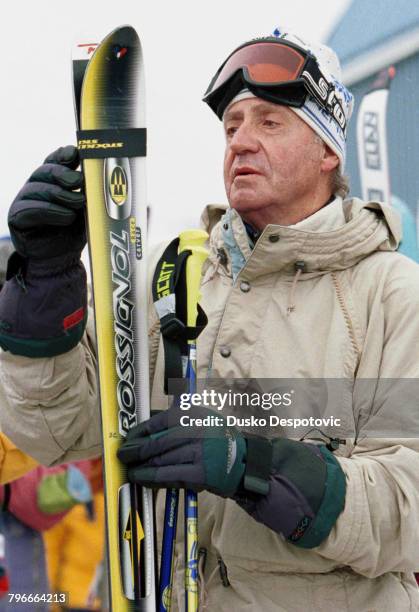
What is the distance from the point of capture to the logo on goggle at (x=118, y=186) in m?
2.24

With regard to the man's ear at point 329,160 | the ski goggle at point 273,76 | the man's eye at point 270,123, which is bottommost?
the man's ear at point 329,160

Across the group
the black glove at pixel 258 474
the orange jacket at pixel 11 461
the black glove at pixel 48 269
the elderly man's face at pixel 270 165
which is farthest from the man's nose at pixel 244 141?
the orange jacket at pixel 11 461

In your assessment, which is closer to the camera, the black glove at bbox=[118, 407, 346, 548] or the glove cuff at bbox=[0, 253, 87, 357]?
the black glove at bbox=[118, 407, 346, 548]

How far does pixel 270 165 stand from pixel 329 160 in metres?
0.24

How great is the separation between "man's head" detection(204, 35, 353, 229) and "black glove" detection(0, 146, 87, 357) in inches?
17.8

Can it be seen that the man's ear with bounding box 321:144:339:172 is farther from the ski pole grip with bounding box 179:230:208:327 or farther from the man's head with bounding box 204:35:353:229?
the ski pole grip with bounding box 179:230:208:327

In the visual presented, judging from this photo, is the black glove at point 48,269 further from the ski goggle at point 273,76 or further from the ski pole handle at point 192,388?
the ski goggle at point 273,76

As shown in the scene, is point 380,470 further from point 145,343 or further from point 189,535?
point 145,343

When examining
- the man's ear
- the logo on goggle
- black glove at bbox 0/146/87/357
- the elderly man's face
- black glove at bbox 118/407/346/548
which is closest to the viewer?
black glove at bbox 118/407/346/548

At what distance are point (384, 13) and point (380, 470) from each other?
9.15ft

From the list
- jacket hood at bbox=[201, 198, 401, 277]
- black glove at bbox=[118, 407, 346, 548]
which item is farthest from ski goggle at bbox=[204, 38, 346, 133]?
black glove at bbox=[118, 407, 346, 548]

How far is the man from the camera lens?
6.55 ft

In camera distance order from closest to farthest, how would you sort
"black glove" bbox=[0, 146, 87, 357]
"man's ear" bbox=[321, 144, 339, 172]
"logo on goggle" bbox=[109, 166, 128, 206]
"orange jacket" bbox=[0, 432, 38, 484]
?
1. "black glove" bbox=[0, 146, 87, 357]
2. "logo on goggle" bbox=[109, 166, 128, 206]
3. "man's ear" bbox=[321, 144, 339, 172]
4. "orange jacket" bbox=[0, 432, 38, 484]

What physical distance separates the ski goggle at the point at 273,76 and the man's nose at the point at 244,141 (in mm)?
101
